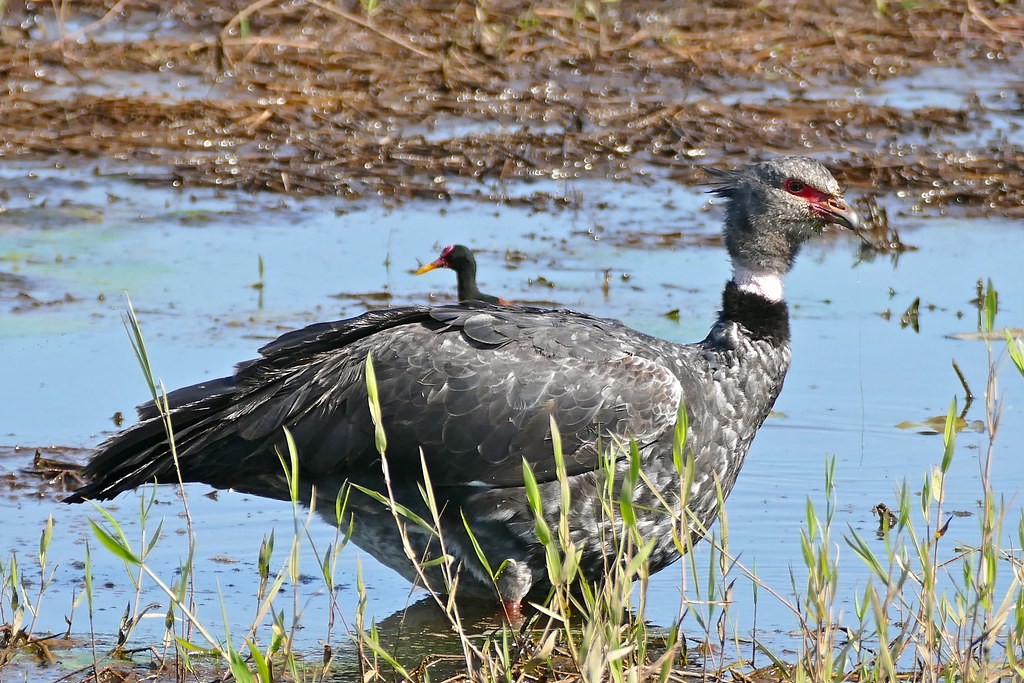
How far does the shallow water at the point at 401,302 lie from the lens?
6000mm

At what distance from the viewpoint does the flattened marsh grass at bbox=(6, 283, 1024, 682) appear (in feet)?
12.4

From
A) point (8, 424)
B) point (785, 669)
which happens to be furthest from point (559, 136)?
point (785, 669)

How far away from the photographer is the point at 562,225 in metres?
10.1

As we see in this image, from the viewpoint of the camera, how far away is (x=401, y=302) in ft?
28.2

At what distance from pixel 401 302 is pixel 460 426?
10.3ft

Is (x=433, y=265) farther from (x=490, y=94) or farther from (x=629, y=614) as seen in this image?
(x=629, y=614)

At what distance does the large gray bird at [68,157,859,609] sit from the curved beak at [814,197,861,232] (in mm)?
913

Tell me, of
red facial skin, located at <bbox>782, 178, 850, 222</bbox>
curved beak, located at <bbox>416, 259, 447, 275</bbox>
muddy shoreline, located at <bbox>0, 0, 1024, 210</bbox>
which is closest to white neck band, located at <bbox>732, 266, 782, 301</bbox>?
red facial skin, located at <bbox>782, 178, 850, 222</bbox>

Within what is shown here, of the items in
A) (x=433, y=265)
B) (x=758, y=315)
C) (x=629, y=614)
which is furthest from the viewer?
(x=433, y=265)

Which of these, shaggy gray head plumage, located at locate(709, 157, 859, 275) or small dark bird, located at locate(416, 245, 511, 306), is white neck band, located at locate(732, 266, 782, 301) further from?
small dark bird, located at locate(416, 245, 511, 306)

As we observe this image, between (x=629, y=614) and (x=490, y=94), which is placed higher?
(x=490, y=94)

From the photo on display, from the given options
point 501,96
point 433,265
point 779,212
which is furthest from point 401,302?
point 501,96

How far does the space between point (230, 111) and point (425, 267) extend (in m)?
3.58

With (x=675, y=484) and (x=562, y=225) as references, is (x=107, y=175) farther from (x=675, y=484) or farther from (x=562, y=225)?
(x=675, y=484)
